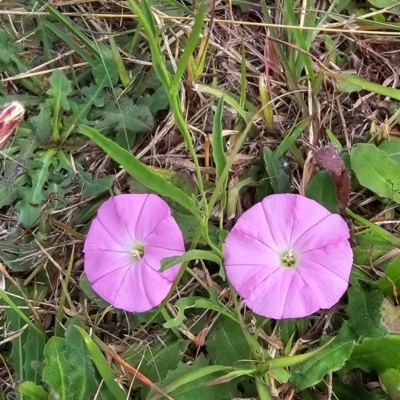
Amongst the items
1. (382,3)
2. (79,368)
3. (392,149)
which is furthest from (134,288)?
(382,3)

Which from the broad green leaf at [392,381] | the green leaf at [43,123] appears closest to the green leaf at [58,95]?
the green leaf at [43,123]

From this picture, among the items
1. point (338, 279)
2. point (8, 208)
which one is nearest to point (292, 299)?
point (338, 279)

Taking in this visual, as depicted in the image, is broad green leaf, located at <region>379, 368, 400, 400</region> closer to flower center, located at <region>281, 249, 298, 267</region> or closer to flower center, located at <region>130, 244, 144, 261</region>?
flower center, located at <region>281, 249, 298, 267</region>

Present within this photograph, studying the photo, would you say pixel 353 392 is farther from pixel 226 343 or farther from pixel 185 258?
pixel 185 258

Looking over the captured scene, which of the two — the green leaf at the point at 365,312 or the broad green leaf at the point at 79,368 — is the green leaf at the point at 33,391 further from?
the green leaf at the point at 365,312

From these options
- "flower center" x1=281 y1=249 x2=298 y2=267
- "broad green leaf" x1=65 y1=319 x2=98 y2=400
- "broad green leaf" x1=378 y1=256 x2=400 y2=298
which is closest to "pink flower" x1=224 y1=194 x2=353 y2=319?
"flower center" x1=281 y1=249 x2=298 y2=267

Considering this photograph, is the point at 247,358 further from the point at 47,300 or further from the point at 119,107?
the point at 119,107
